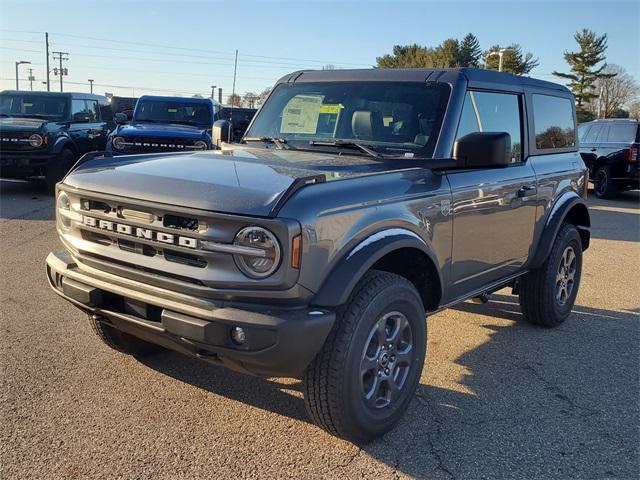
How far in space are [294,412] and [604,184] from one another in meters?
14.1

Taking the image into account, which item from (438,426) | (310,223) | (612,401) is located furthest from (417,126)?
(612,401)

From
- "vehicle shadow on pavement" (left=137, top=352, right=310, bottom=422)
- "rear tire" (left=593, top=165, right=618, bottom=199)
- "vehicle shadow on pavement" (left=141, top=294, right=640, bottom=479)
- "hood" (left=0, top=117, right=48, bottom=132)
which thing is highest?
"hood" (left=0, top=117, right=48, bottom=132)

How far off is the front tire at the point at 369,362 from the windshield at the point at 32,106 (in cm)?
1091

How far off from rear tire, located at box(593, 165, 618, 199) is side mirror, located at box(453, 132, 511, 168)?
1293 centimetres

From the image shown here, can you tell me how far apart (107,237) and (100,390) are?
3.35 ft

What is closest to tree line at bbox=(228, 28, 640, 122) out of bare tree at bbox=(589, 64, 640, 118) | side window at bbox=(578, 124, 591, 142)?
bare tree at bbox=(589, 64, 640, 118)

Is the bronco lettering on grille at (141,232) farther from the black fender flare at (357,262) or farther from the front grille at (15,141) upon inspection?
Answer: the front grille at (15,141)

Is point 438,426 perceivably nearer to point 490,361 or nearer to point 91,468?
point 490,361

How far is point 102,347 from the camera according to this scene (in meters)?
4.14

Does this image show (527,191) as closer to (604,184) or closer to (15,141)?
(15,141)

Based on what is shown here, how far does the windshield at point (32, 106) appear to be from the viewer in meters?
12.1

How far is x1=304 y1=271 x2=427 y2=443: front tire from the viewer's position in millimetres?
2785

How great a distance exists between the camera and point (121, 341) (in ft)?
12.6

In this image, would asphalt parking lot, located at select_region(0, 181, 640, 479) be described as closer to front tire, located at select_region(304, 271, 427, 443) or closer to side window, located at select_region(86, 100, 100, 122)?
front tire, located at select_region(304, 271, 427, 443)
